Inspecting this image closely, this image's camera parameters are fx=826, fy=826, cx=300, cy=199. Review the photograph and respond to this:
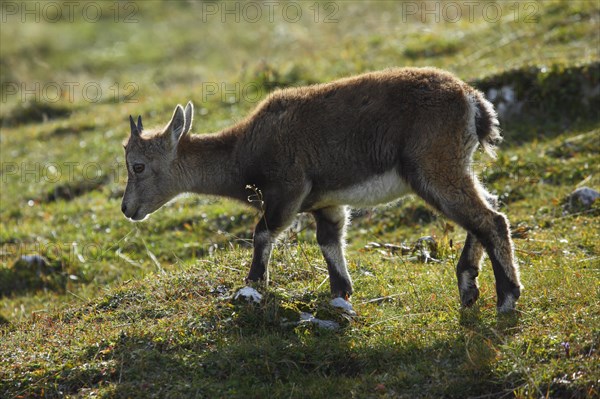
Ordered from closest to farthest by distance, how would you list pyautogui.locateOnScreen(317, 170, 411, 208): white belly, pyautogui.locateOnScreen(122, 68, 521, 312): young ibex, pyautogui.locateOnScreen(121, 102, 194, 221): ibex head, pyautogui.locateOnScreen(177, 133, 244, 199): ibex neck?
pyautogui.locateOnScreen(122, 68, 521, 312): young ibex → pyautogui.locateOnScreen(317, 170, 411, 208): white belly → pyautogui.locateOnScreen(177, 133, 244, 199): ibex neck → pyautogui.locateOnScreen(121, 102, 194, 221): ibex head

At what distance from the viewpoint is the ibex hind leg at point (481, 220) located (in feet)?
27.9

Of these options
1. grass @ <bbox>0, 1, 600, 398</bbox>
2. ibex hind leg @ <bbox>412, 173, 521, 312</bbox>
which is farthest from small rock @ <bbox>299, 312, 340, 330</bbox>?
ibex hind leg @ <bbox>412, 173, 521, 312</bbox>

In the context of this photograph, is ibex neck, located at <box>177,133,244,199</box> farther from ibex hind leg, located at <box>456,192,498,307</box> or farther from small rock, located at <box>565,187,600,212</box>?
small rock, located at <box>565,187,600,212</box>

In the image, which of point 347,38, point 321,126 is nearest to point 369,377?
point 321,126

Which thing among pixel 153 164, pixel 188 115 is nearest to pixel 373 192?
pixel 188 115

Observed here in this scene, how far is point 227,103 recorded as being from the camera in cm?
1873

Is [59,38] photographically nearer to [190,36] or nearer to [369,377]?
[190,36]

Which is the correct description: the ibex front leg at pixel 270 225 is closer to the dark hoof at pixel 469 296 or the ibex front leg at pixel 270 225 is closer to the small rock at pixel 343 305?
the small rock at pixel 343 305

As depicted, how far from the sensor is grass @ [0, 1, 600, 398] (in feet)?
25.2

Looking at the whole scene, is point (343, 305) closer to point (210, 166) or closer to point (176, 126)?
point (210, 166)

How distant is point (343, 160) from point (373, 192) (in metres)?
0.49

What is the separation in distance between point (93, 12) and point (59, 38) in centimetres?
379

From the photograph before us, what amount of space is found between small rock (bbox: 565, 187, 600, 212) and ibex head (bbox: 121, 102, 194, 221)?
18.6 feet

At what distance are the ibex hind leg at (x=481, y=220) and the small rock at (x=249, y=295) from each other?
6.79 feet
